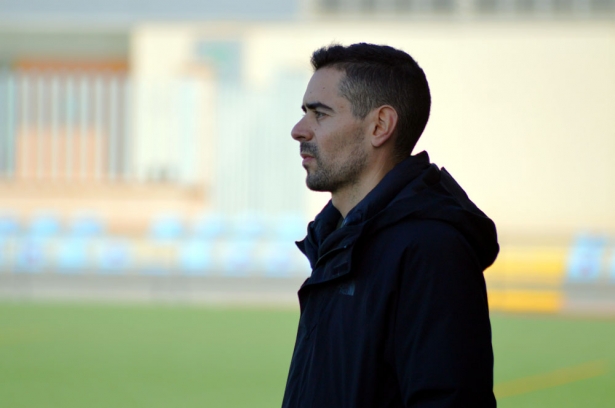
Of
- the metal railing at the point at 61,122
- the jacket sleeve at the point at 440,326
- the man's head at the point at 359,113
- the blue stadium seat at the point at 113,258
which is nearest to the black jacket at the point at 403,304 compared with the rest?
the jacket sleeve at the point at 440,326

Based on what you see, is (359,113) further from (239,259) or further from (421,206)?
(239,259)

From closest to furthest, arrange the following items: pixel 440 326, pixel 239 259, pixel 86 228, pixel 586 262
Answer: pixel 440 326 → pixel 586 262 → pixel 239 259 → pixel 86 228

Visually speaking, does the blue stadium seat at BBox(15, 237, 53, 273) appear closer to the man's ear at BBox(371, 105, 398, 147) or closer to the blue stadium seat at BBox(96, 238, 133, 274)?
the blue stadium seat at BBox(96, 238, 133, 274)

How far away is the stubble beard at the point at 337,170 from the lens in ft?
7.73

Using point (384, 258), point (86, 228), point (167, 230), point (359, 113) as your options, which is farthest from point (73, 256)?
point (384, 258)

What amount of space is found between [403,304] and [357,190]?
0.40 m

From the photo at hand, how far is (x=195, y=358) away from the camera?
30.4 ft

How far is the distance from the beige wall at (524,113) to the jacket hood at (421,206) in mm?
19734

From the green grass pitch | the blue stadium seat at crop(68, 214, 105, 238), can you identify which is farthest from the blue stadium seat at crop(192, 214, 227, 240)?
the green grass pitch

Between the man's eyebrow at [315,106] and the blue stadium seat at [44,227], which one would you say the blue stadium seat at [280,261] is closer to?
the blue stadium seat at [44,227]

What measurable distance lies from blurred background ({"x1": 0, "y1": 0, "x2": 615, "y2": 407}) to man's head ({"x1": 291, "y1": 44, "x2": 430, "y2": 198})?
504 cm

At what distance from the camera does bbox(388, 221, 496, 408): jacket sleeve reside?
202 centimetres

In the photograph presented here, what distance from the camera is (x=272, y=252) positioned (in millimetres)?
16109

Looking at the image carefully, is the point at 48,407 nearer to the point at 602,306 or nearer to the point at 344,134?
the point at 344,134
